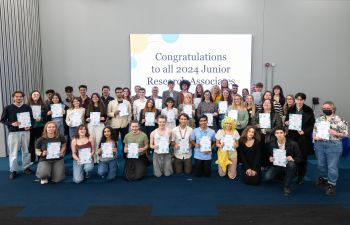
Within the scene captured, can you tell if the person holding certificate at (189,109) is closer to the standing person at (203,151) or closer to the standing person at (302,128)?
the standing person at (203,151)

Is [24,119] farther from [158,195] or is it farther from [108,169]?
[158,195]

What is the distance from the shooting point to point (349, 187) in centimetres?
498

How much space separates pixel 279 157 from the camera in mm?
4824

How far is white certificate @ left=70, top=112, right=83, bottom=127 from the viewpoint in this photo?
599 centimetres

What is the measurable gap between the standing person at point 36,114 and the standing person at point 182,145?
8.40ft

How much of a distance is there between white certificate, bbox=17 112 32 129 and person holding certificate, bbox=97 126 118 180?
1324 millimetres

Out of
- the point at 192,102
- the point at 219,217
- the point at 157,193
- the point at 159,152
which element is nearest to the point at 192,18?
the point at 192,102

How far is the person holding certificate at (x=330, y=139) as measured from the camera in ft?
14.8

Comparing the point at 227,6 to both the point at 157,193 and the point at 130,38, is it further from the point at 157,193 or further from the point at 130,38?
the point at 157,193

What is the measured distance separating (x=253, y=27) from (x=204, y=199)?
18.4ft

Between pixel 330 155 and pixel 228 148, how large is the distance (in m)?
1.56

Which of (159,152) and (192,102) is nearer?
(159,152)

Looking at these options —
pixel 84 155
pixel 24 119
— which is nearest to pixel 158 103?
pixel 84 155

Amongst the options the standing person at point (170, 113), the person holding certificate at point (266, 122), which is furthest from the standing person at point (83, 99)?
the person holding certificate at point (266, 122)
